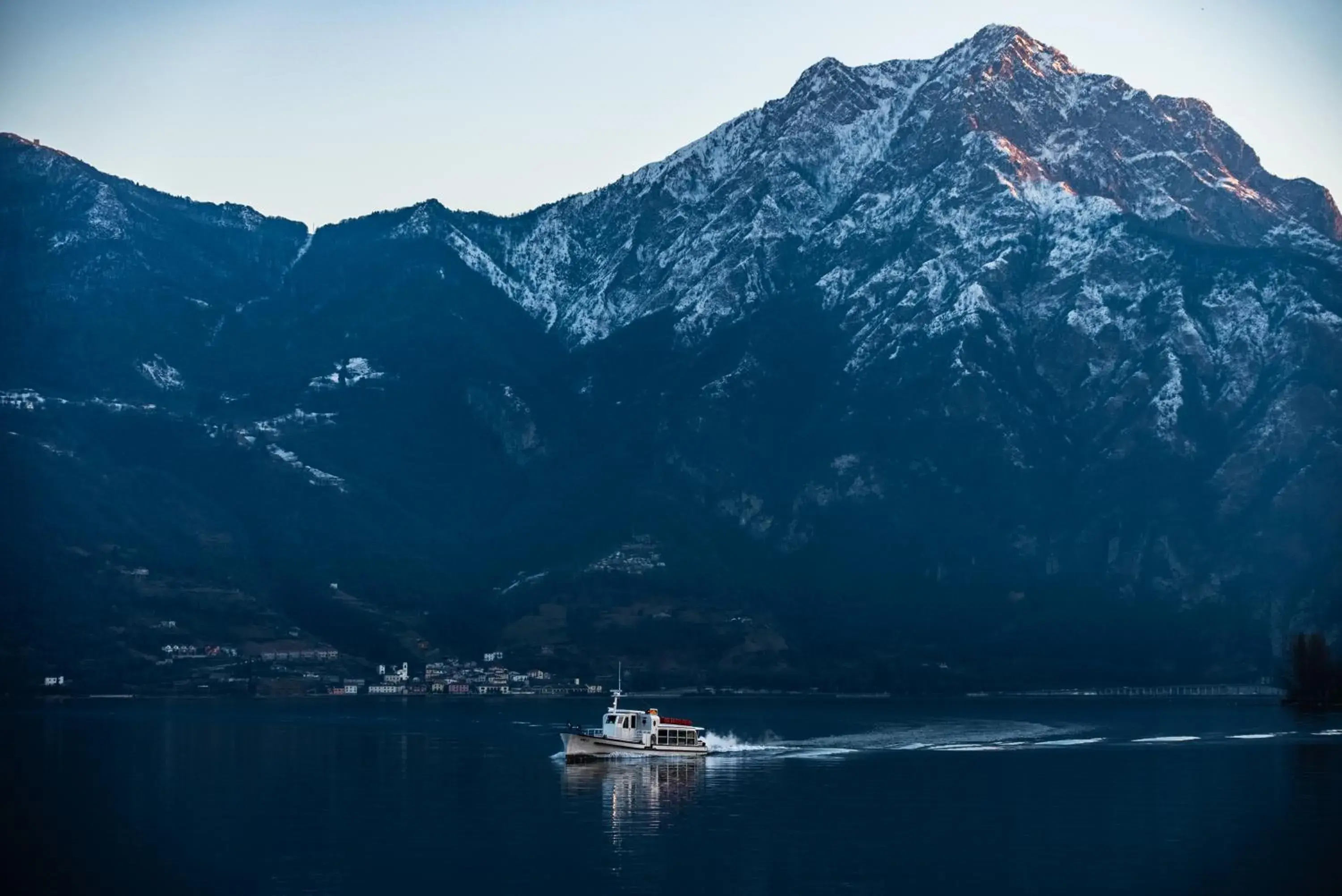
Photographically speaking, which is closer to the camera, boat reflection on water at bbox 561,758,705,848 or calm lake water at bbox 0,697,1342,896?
calm lake water at bbox 0,697,1342,896

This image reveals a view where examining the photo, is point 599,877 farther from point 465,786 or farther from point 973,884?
point 465,786

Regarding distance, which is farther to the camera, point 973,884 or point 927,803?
point 927,803

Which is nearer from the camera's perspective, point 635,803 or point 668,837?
point 668,837

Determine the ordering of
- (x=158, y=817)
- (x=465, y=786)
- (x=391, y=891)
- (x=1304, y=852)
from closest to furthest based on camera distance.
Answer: (x=391, y=891), (x=1304, y=852), (x=158, y=817), (x=465, y=786)

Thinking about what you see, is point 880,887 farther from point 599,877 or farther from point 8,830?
point 8,830

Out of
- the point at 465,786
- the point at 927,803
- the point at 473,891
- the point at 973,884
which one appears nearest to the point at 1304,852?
the point at 973,884

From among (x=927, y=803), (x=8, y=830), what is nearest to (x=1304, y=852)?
(x=927, y=803)

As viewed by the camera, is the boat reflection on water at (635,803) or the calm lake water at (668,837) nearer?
the calm lake water at (668,837)

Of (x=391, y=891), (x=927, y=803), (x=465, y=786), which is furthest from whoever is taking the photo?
(x=465, y=786)

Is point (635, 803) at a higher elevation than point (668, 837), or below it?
higher
